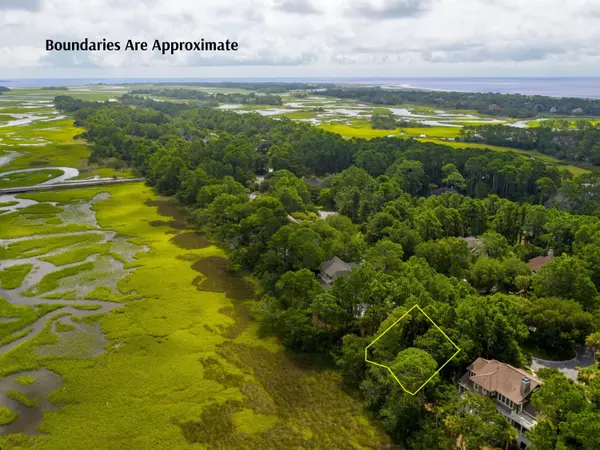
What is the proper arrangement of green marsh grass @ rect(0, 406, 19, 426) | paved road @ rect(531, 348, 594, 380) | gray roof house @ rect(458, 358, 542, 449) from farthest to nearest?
1. paved road @ rect(531, 348, 594, 380)
2. green marsh grass @ rect(0, 406, 19, 426)
3. gray roof house @ rect(458, 358, 542, 449)

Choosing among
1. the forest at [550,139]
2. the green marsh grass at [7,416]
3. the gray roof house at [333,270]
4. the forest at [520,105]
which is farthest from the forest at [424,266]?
the forest at [520,105]

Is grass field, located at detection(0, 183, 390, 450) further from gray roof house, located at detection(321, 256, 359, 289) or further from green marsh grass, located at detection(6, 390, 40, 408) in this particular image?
gray roof house, located at detection(321, 256, 359, 289)

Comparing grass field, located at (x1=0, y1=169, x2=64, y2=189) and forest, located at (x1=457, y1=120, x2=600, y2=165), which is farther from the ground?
forest, located at (x1=457, y1=120, x2=600, y2=165)

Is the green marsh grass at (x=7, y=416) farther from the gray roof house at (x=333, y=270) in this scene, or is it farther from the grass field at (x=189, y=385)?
the gray roof house at (x=333, y=270)

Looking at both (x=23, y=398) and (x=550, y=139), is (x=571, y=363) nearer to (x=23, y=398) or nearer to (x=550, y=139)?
(x=23, y=398)

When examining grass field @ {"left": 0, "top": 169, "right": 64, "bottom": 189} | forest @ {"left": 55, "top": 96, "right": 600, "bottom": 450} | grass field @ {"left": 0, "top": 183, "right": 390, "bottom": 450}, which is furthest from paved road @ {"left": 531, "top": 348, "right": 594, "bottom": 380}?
grass field @ {"left": 0, "top": 169, "right": 64, "bottom": 189}

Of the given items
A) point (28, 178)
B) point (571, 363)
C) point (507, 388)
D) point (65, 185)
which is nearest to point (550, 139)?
point (571, 363)
